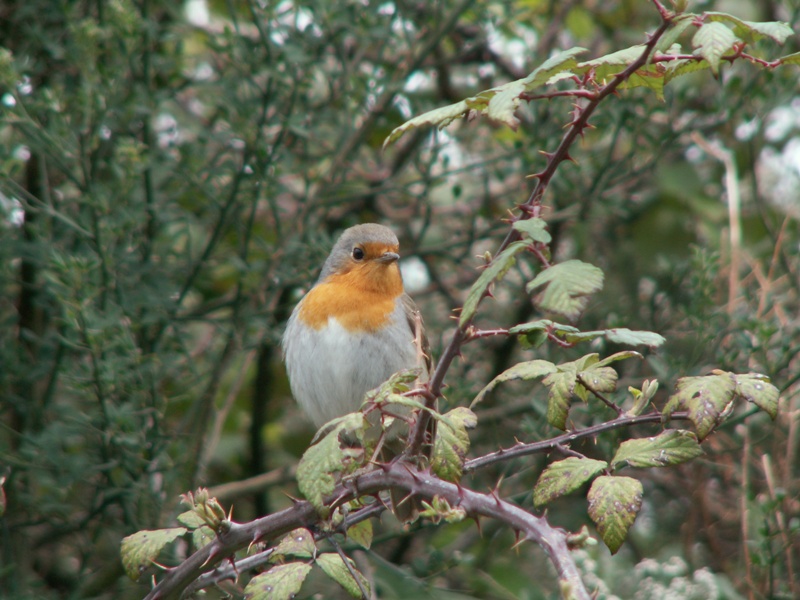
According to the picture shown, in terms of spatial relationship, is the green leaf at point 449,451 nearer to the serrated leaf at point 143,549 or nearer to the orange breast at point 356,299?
the serrated leaf at point 143,549

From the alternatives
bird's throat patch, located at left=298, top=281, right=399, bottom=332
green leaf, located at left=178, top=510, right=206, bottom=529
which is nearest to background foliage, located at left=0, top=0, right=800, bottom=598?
bird's throat patch, located at left=298, top=281, right=399, bottom=332

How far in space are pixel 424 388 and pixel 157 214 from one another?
2056mm

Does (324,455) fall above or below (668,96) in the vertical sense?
below

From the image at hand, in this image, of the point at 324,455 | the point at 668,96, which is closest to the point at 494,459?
the point at 324,455

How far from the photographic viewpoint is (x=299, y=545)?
5.12ft

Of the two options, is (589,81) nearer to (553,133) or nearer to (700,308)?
(700,308)

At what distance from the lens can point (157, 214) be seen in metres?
3.29

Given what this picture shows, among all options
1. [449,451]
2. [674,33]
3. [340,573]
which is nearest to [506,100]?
[674,33]

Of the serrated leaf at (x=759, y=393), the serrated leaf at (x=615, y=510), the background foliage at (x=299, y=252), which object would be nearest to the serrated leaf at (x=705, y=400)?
the serrated leaf at (x=759, y=393)

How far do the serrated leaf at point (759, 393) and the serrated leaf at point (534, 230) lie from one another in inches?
16.5

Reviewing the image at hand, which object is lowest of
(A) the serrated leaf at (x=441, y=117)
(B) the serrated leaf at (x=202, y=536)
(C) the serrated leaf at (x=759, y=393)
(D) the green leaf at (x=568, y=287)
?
(B) the serrated leaf at (x=202, y=536)

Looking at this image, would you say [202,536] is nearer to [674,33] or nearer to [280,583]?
[280,583]

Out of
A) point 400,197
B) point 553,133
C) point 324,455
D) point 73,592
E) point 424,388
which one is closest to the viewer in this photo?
point 324,455

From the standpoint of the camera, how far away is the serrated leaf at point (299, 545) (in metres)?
1.55
